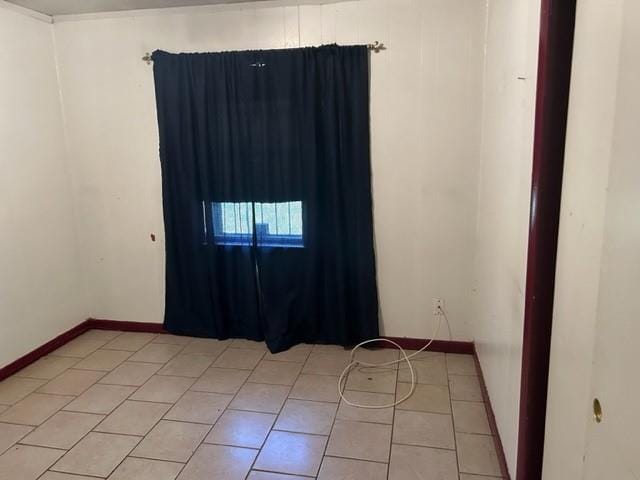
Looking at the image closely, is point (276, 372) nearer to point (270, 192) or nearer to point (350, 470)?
point (350, 470)

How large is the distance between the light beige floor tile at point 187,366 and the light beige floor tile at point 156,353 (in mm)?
82

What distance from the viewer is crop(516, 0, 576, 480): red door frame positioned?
3.97ft

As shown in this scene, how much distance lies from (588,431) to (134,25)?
336 cm

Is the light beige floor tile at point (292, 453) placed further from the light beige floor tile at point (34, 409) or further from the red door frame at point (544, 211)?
the light beige floor tile at point (34, 409)

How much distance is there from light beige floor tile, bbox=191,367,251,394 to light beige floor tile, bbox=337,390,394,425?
66cm

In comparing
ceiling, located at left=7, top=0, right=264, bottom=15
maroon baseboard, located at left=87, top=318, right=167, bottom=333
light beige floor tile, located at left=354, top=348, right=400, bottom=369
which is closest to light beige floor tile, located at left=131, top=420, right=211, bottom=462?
light beige floor tile, located at left=354, top=348, right=400, bottom=369

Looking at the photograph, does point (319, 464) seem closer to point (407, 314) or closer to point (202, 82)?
point (407, 314)

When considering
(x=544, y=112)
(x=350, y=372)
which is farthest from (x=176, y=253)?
(x=544, y=112)

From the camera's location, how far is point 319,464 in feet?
6.44

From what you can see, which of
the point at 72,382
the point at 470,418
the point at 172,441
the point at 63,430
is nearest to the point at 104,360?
the point at 72,382

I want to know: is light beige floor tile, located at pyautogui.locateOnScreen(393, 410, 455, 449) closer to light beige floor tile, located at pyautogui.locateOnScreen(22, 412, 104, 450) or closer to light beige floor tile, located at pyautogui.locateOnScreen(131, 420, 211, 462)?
light beige floor tile, located at pyautogui.locateOnScreen(131, 420, 211, 462)

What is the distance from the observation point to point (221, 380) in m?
2.70

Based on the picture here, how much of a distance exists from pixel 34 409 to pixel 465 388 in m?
2.44

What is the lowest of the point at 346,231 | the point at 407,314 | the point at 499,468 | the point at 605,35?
the point at 499,468
